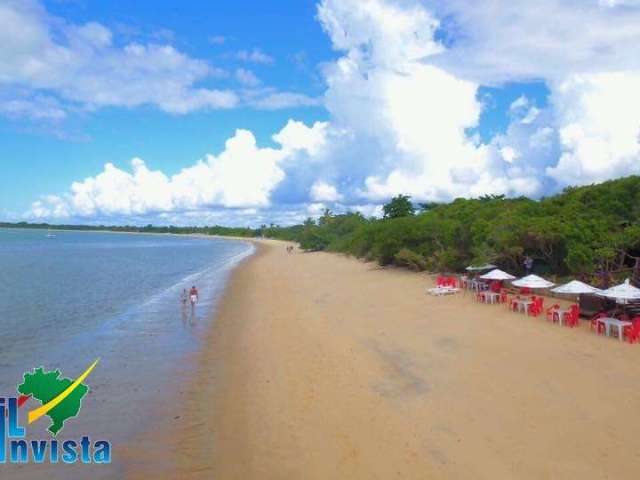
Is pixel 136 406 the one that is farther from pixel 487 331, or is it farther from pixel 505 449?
pixel 487 331

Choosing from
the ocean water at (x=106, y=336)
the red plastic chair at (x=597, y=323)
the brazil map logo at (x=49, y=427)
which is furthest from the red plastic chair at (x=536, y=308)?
the brazil map logo at (x=49, y=427)

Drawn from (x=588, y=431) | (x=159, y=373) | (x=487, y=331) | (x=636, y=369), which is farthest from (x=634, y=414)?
(x=159, y=373)

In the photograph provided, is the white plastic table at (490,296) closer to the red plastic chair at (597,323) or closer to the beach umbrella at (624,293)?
the red plastic chair at (597,323)

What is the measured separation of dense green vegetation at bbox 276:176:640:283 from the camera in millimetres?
18766

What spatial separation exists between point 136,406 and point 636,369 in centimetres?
1023

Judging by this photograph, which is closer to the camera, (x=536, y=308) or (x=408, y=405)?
(x=408, y=405)

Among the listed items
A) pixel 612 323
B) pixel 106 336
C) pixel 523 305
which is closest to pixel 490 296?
pixel 523 305

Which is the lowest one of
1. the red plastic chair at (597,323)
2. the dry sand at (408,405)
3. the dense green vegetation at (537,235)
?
the dry sand at (408,405)

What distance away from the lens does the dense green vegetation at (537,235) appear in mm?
18766

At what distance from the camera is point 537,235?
20.8 metres

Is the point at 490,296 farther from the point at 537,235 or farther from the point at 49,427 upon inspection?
the point at 49,427

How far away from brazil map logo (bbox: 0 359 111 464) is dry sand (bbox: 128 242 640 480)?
3.33 feet

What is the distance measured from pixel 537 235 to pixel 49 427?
1821 cm

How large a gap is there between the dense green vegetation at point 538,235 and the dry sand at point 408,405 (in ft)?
15.3
